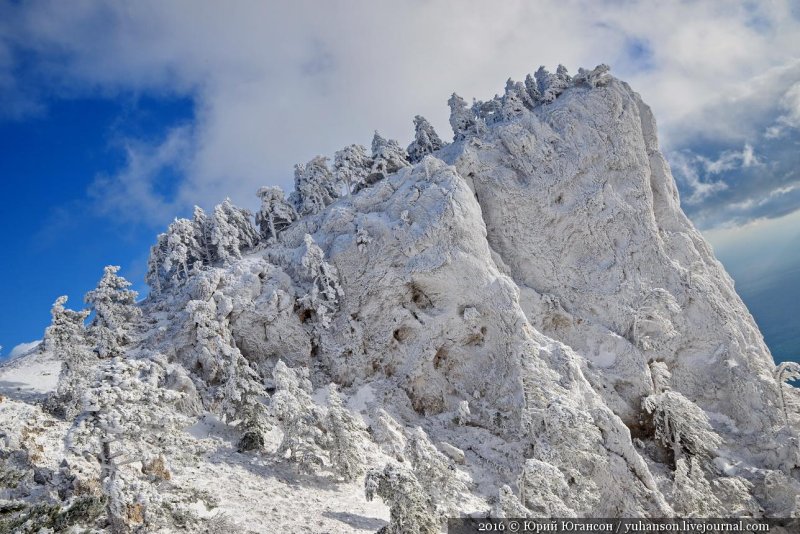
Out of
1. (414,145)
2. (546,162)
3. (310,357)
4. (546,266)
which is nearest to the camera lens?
(310,357)

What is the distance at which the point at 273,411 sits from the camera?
85.8 ft

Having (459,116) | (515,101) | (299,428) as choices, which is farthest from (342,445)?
(459,116)

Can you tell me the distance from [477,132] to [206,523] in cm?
4789

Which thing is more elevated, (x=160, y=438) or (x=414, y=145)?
(x=414, y=145)

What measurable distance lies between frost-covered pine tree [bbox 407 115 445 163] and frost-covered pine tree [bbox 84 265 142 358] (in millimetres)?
38160

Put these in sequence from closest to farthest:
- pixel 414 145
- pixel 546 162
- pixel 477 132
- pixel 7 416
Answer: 1. pixel 7 416
2. pixel 546 162
3. pixel 477 132
4. pixel 414 145

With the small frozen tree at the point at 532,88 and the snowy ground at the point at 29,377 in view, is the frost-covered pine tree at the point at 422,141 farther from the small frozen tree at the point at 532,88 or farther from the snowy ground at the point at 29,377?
the snowy ground at the point at 29,377

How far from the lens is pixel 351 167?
5553 centimetres

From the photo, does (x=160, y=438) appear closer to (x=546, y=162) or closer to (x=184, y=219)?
(x=184, y=219)

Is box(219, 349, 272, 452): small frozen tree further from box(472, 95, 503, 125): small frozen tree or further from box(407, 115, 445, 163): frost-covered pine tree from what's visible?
box(472, 95, 503, 125): small frozen tree

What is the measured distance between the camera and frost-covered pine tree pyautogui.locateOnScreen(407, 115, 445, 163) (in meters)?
61.1

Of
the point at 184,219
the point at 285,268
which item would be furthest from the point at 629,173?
the point at 184,219

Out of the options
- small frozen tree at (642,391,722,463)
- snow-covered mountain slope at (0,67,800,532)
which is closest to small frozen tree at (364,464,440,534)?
snow-covered mountain slope at (0,67,800,532)

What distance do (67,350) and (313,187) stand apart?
105ft
